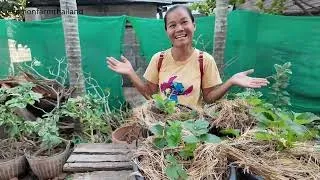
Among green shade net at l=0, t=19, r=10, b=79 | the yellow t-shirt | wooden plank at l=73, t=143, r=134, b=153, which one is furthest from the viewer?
green shade net at l=0, t=19, r=10, b=79

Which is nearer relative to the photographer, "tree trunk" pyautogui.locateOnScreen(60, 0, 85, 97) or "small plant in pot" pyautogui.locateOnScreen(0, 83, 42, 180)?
A: "small plant in pot" pyautogui.locateOnScreen(0, 83, 42, 180)

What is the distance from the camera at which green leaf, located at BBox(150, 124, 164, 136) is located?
129 centimetres

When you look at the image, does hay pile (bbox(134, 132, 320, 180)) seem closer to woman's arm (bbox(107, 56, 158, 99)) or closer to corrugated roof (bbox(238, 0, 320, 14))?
woman's arm (bbox(107, 56, 158, 99))

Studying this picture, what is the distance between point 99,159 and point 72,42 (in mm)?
2128

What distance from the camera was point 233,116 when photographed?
1401 mm

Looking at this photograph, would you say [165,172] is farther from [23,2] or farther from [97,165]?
[23,2]

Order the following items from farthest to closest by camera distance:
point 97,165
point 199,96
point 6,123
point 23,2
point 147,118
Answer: point 23,2 < point 6,123 < point 97,165 < point 199,96 < point 147,118

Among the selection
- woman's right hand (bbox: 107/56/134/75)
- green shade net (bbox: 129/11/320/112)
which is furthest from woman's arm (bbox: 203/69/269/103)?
green shade net (bbox: 129/11/320/112)

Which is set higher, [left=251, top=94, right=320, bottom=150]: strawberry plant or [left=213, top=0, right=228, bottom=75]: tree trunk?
[left=213, top=0, right=228, bottom=75]: tree trunk

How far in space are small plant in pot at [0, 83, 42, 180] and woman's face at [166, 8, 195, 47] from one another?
1995 mm

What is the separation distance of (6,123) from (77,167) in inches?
58.3

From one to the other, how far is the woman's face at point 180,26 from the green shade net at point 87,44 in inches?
106

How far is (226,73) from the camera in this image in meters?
4.53

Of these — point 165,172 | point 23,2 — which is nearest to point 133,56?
point 165,172
